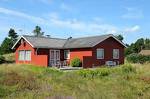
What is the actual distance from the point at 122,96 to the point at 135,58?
38.5 meters

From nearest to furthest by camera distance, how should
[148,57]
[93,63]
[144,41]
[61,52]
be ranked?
[93,63] < [61,52] < [148,57] < [144,41]

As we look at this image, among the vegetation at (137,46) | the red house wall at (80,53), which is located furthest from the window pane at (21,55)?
the vegetation at (137,46)

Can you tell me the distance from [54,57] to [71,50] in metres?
2.38

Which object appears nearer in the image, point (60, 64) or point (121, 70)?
point (121, 70)

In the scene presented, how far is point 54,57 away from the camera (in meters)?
42.1

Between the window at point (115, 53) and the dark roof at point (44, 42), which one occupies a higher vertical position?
the dark roof at point (44, 42)

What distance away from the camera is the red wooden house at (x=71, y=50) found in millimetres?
39531

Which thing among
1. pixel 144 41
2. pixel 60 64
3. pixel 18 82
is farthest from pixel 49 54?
pixel 144 41

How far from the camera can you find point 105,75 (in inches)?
940

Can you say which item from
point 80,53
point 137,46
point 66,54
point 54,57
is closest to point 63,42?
point 66,54

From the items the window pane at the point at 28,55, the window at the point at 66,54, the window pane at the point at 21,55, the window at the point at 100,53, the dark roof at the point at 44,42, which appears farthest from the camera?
the window pane at the point at 21,55

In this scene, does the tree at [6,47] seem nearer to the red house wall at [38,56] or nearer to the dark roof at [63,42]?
the dark roof at [63,42]

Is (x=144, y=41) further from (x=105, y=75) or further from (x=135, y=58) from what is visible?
(x=105, y=75)

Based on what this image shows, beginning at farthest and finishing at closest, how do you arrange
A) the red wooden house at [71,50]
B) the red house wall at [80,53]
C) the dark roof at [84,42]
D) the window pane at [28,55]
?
1. the window pane at [28,55]
2. the dark roof at [84,42]
3. the red house wall at [80,53]
4. the red wooden house at [71,50]
